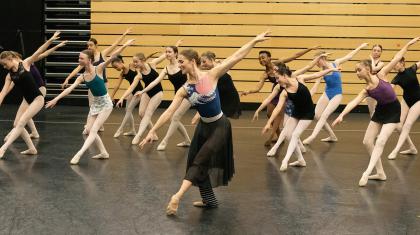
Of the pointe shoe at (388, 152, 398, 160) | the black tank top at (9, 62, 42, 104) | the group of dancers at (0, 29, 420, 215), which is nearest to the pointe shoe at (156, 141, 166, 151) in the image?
the group of dancers at (0, 29, 420, 215)

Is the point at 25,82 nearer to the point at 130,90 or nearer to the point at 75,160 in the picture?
the point at 75,160

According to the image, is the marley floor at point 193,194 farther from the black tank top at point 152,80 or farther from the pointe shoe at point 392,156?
the black tank top at point 152,80

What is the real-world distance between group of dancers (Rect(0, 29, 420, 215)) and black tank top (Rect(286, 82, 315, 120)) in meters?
0.01

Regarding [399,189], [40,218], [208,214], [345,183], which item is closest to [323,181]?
[345,183]

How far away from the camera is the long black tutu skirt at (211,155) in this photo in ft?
20.2

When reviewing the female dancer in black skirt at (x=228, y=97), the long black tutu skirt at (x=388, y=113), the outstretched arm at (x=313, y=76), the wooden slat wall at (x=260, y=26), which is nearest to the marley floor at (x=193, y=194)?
the female dancer in black skirt at (x=228, y=97)

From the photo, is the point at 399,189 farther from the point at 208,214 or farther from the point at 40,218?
the point at 40,218

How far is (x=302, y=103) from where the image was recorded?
8711 mm

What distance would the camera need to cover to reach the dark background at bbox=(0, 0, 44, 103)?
16406 mm

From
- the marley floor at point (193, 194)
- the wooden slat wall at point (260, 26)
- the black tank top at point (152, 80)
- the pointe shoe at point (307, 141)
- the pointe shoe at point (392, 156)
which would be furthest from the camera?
the wooden slat wall at point (260, 26)

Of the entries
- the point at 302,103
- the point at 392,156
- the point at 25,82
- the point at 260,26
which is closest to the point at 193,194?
the point at 302,103

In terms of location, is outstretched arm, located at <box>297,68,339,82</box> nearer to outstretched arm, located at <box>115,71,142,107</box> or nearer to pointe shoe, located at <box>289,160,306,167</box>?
pointe shoe, located at <box>289,160,306,167</box>

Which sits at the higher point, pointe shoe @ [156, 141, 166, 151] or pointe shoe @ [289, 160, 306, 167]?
pointe shoe @ [289, 160, 306, 167]

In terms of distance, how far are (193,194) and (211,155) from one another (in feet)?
3.10
